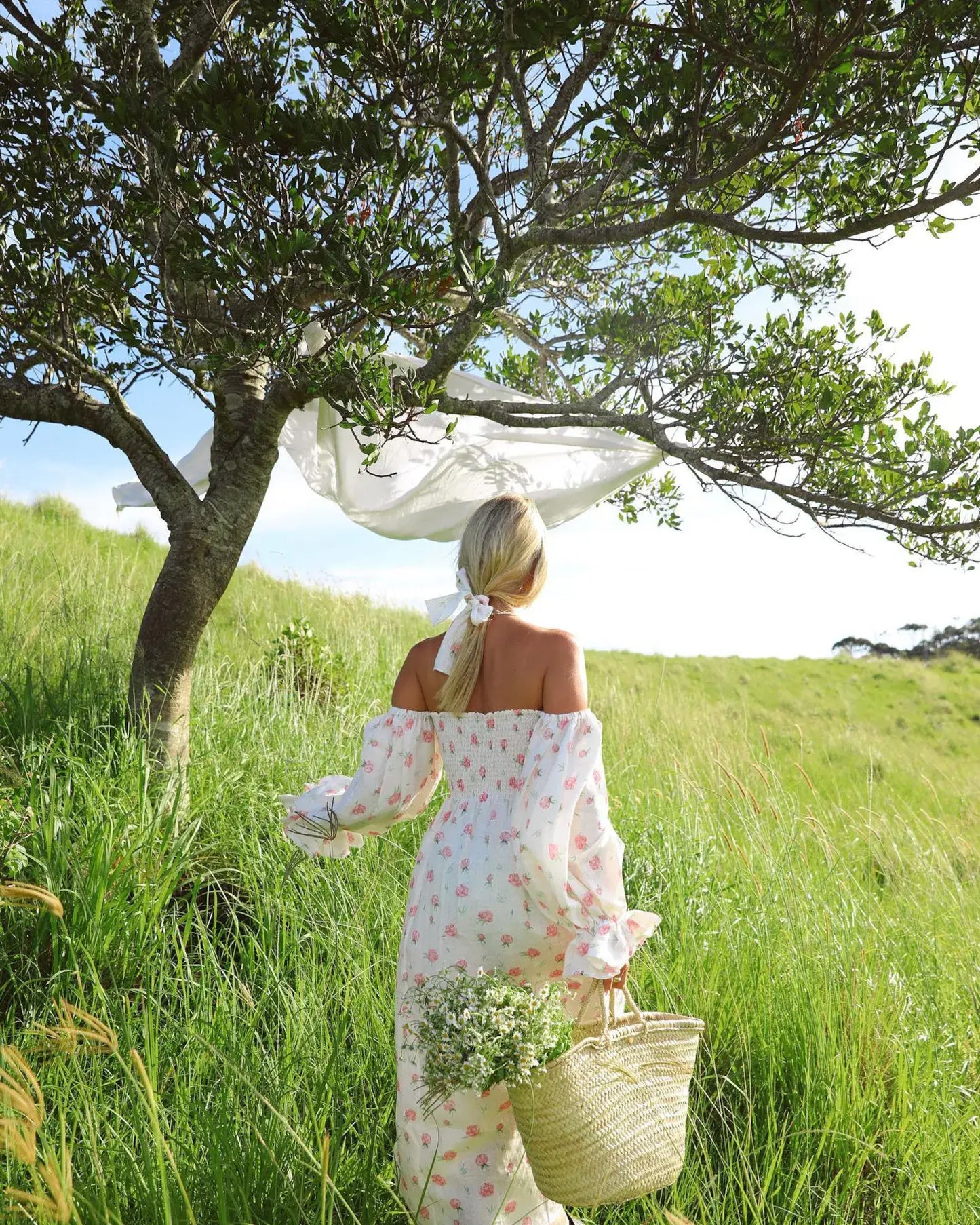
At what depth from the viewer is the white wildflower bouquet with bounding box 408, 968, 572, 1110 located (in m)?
2.01

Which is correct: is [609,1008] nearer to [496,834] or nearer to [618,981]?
[618,981]

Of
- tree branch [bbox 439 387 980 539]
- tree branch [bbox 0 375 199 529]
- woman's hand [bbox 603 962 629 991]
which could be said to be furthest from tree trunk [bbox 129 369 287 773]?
woman's hand [bbox 603 962 629 991]

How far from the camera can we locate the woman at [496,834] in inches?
96.0

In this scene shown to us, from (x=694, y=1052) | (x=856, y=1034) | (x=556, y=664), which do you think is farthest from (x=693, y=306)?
(x=694, y=1052)

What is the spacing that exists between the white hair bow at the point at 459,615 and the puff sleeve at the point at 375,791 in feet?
0.82

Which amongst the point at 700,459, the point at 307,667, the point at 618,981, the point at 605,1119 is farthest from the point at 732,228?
the point at 307,667

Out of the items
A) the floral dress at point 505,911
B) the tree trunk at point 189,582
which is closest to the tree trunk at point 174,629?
the tree trunk at point 189,582

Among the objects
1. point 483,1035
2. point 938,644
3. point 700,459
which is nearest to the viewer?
point 483,1035

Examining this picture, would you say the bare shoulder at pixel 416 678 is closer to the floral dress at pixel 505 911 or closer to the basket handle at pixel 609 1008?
the floral dress at pixel 505 911

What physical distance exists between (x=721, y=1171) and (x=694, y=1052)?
2.50 ft

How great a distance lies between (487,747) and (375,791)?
1.41ft

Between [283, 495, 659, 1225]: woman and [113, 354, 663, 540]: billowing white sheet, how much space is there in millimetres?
3507

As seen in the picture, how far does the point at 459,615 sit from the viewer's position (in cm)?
275

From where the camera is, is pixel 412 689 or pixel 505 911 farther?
pixel 412 689
